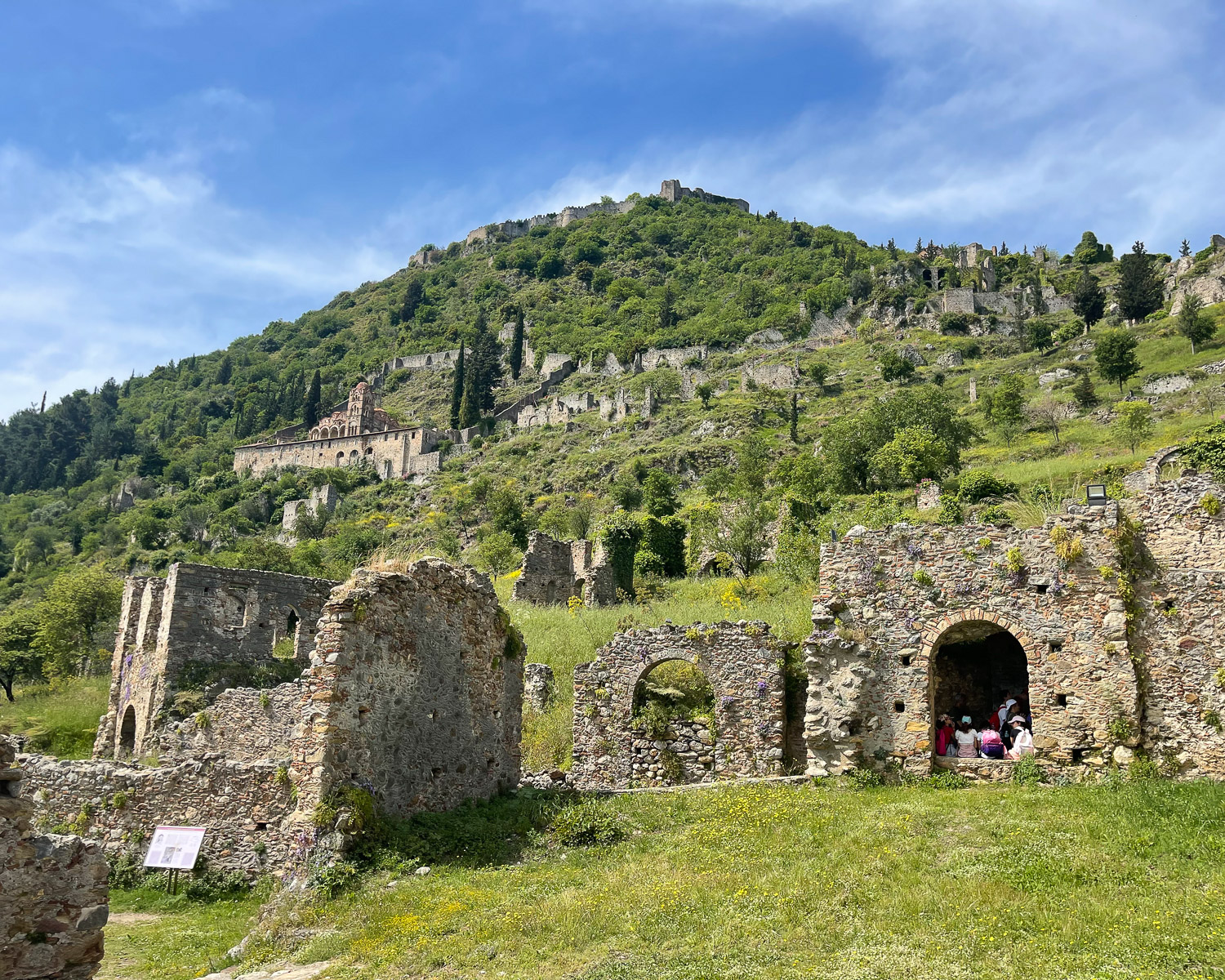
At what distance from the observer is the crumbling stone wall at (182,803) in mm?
12578

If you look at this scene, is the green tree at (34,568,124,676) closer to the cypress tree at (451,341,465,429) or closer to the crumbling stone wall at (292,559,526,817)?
the crumbling stone wall at (292,559,526,817)

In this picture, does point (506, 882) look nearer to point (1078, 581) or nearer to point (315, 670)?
point (315, 670)

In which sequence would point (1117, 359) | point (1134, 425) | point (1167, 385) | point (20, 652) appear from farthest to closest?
point (1117, 359) → point (1167, 385) → point (20, 652) → point (1134, 425)

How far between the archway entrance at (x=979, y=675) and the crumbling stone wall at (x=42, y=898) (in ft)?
47.0

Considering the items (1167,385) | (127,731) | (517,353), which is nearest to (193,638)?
(127,731)

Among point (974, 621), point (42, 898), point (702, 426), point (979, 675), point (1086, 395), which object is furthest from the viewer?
point (702, 426)

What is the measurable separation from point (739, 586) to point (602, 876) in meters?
23.4

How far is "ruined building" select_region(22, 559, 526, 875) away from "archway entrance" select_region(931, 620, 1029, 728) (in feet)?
27.3

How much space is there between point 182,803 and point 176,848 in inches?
28.8

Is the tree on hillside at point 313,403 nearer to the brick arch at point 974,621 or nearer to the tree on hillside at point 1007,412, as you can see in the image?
the tree on hillside at point 1007,412

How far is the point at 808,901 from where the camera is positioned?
9.48 meters

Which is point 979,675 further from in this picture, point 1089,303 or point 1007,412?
point 1089,303

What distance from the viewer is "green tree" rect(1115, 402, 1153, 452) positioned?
149 ft

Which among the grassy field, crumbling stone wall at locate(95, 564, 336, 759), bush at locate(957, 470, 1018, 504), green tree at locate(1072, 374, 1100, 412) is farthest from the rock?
crumbling stone wall at locate(95, 564, 336, 759)
